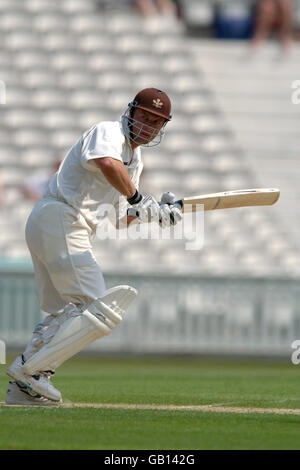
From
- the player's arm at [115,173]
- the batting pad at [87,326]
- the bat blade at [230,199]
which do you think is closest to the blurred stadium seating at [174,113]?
the bat blade at [230,199]

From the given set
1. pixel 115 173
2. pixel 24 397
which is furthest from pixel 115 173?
pixel 24 397

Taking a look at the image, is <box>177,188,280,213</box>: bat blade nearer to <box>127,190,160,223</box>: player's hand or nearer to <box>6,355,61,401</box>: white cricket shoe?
<box>127,190,160,223</box>: player's hand

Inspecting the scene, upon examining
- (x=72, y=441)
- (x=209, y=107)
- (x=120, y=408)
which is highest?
(x=209, y=107)

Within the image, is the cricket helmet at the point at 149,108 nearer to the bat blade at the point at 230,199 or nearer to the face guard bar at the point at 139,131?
the face guard bar at the point at 139,131

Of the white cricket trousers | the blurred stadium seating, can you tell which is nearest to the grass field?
the white cricket trousers

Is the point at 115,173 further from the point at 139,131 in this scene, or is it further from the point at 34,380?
the point at 34,380

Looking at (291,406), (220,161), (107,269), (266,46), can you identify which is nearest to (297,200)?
(220,161)

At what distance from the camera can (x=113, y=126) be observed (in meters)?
6.66

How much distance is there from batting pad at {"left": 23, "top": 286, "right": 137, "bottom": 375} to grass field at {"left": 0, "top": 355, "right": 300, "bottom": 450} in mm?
317

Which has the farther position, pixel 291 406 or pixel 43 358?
pixel 291 406

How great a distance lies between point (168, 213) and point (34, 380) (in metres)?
1.29

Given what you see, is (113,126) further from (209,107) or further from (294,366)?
(209,107)

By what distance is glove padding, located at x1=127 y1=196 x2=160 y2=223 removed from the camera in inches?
262

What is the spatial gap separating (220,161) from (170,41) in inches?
103
